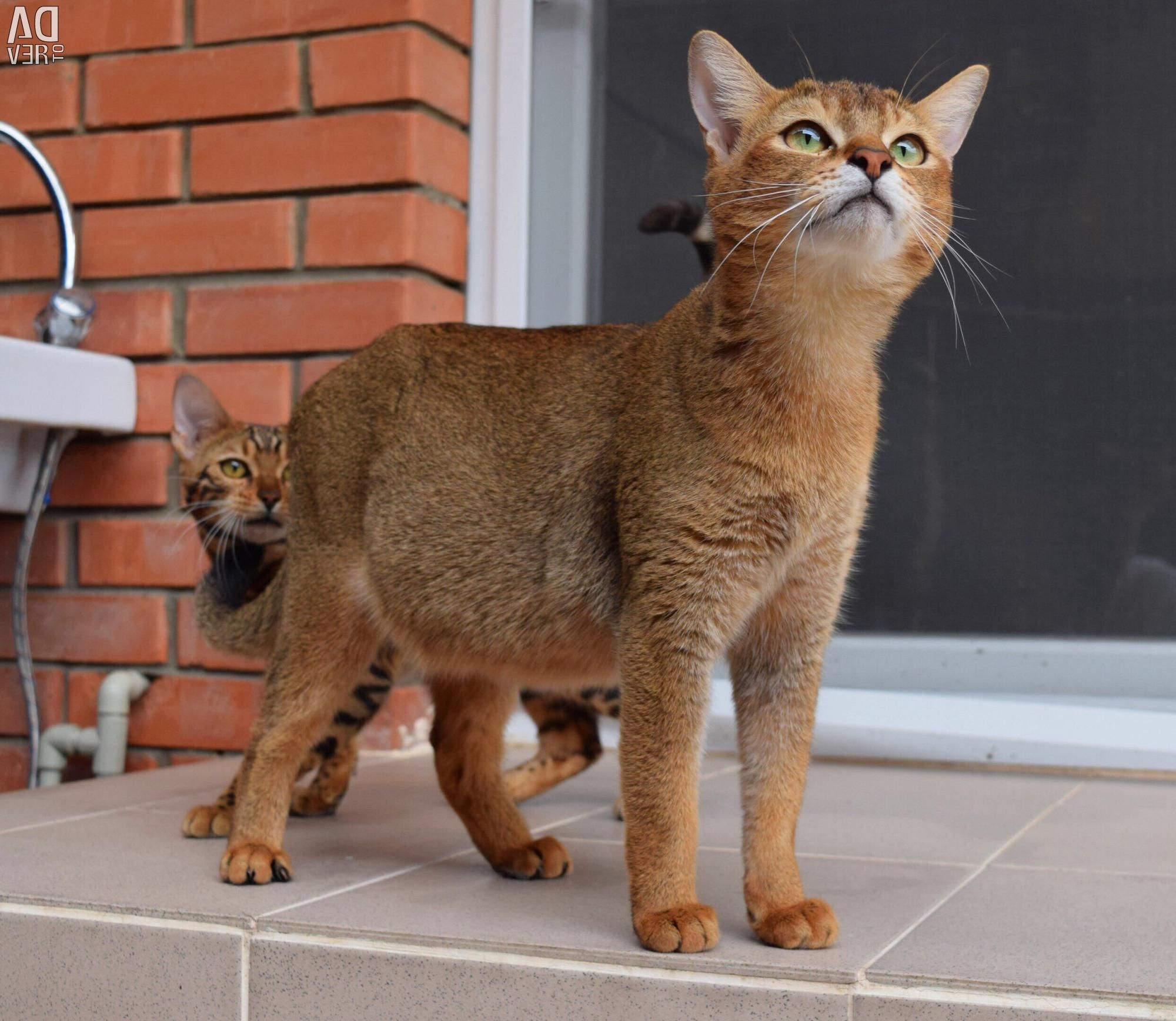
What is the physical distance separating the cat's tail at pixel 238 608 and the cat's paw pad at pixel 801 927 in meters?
0.97

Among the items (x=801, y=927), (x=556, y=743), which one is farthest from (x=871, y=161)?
(x=556, y=743)

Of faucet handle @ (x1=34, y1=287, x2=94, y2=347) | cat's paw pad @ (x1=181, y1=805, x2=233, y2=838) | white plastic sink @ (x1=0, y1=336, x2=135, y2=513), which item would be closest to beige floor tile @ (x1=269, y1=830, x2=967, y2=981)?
cat's paw pad @ (x1=181, y1=805, x2=233, y2=838)

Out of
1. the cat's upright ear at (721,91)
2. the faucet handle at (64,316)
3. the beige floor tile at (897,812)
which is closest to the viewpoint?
the cat's upright ear at (721,91)

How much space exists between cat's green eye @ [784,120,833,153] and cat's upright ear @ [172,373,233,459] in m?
1.37

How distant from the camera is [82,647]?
2.96 meters

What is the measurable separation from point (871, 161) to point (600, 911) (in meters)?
0.93

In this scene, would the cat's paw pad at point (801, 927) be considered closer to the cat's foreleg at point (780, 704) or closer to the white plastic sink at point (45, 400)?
the cat's foreleg at point (780, 704)

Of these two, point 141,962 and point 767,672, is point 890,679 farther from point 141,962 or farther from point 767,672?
point 141,962

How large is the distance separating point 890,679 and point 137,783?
156cm

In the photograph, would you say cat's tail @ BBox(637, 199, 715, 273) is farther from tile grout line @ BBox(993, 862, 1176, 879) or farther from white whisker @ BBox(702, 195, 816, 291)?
tile grout line @ BBox(993, 862, 1176, 879)

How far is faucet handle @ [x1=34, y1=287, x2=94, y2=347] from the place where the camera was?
269 cm

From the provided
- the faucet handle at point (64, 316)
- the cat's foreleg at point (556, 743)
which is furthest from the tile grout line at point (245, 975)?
the faucet handle at point (64, 316)

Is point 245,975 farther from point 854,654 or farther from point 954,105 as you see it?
point 854,654

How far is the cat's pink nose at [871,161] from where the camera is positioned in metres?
1.42
